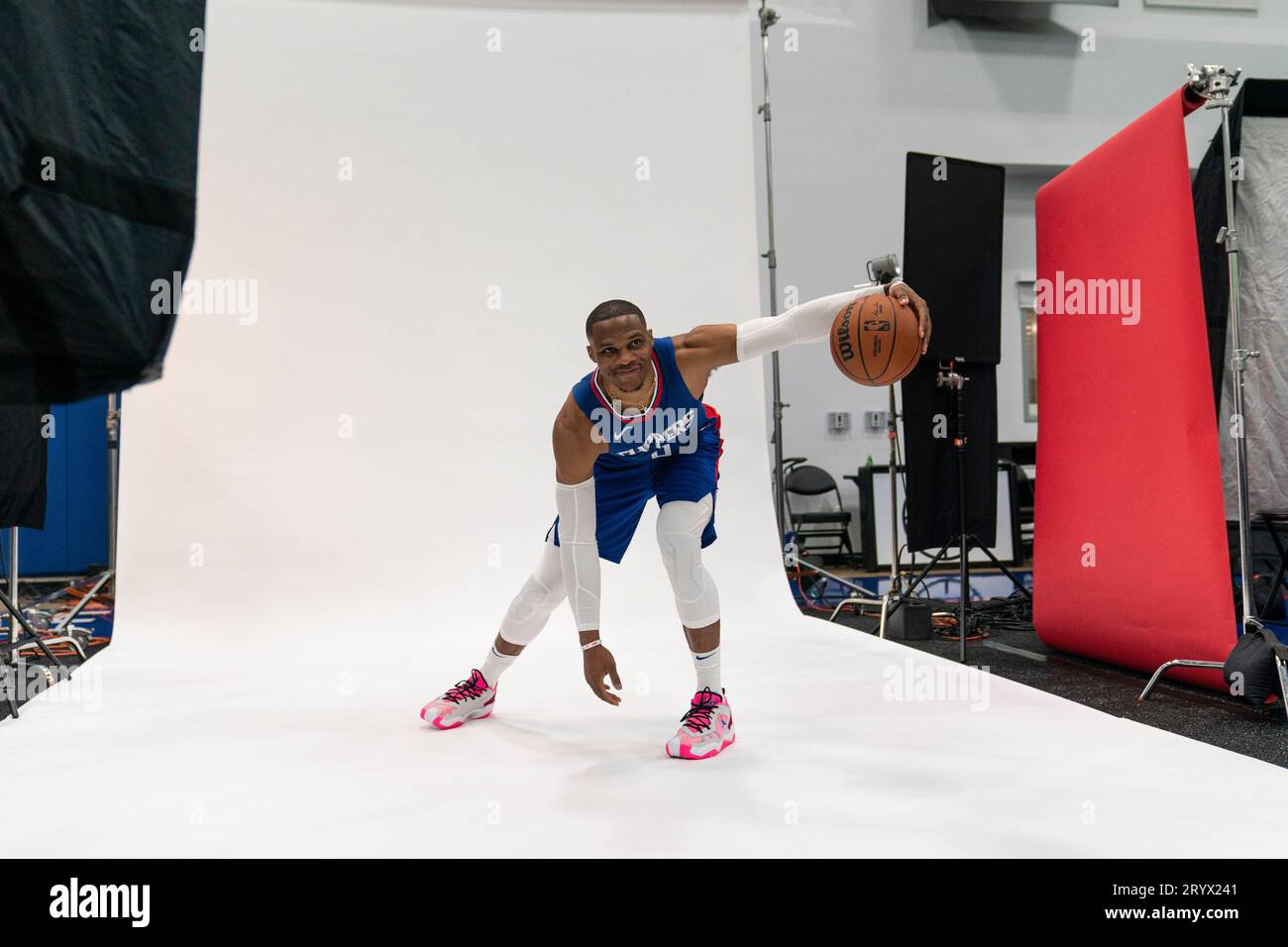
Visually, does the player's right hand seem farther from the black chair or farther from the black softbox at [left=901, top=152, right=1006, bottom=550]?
the black chair

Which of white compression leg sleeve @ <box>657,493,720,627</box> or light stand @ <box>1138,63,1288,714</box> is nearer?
white compression leg sleeve @ <box>657,493,720,627</box>

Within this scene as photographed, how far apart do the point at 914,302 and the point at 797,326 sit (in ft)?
0.87

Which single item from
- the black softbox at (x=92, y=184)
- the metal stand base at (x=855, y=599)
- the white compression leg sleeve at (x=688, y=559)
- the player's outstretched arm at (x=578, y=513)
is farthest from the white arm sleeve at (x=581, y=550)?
the metal stand base at (x=855, y=599)

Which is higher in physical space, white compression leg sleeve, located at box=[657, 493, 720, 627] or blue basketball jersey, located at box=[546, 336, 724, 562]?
blue basketball jersey, located at box=[546, 336, 724, 562]

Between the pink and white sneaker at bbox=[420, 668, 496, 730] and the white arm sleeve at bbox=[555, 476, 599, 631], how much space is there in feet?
2.18

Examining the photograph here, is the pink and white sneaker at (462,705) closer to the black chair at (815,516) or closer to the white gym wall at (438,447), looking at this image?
the white gym wall at (438,447)

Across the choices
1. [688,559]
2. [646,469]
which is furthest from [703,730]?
[646,469]

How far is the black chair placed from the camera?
6.65 meters

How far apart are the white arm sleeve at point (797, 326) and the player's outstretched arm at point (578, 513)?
402 mm

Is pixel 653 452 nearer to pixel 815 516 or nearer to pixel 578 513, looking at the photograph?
pixel 578 513

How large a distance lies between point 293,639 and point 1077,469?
3.12 m

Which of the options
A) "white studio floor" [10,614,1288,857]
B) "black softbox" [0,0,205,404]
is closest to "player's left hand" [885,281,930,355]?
"white studio floor" [10,614,1288,857]

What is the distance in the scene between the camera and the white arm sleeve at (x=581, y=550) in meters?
1.93
